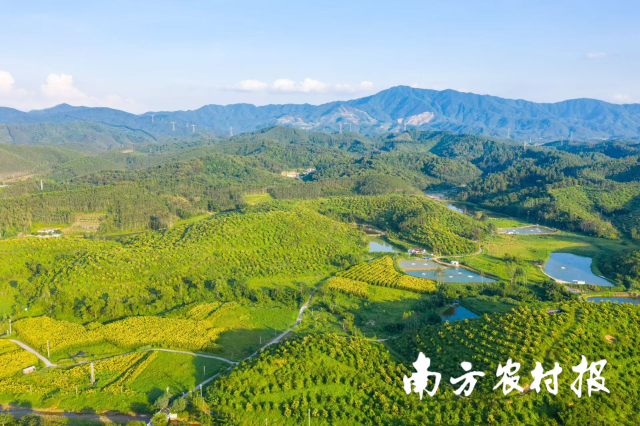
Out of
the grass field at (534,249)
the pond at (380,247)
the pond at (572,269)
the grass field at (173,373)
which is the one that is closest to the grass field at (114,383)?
the grass field at (173,373)

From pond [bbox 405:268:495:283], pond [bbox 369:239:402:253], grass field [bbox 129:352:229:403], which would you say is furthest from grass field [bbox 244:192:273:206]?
grass field [bbox 129:352:229:403]

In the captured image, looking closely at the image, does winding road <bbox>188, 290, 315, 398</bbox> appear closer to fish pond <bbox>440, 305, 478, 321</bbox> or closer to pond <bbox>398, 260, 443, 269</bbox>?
fish pond <bbox>440, 305, 478, 321</bbox>

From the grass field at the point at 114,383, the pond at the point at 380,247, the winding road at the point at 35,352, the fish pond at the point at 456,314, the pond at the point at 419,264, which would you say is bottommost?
the winding road at the point at 35,352

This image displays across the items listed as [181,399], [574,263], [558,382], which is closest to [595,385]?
[558,382]

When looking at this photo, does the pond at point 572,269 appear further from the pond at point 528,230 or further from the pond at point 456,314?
the pond at point 456,314

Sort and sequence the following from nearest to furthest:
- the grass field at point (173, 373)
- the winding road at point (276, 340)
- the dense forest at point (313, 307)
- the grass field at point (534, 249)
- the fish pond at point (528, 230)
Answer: the dense forest at point (313, 307) < the grass field at point (173, 373) < the winding road at point (276, 340) < the grass field at point (534, 249) < the fish pond at point (528, 230)
